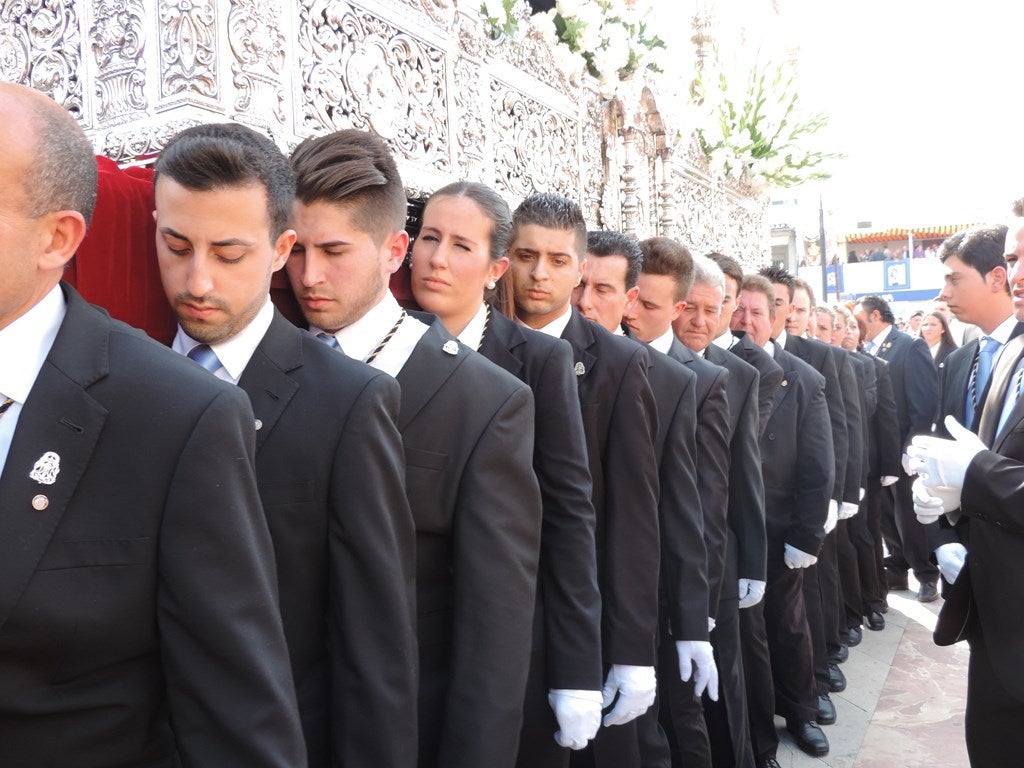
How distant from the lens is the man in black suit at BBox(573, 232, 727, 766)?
Answer: 9.78 ft

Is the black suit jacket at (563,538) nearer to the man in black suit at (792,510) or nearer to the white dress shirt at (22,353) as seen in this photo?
the white dress shirt at (22,353)

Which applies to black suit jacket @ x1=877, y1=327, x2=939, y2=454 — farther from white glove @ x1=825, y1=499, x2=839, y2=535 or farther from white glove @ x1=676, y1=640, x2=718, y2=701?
white glove @ x1=676, y1=640, x2=718, y2=701

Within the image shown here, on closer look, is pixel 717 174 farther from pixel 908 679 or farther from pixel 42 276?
pixel 42 276

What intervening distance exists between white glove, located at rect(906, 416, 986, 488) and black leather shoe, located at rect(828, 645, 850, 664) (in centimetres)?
281

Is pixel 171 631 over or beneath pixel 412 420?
beneath

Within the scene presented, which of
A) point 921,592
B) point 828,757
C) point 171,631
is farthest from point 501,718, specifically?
point 921,592

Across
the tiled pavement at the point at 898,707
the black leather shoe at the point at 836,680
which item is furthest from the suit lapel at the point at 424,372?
the black leather shoe at the point at 836,680

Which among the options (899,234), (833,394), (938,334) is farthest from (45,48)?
(899,234)

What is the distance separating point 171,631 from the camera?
3.86ft

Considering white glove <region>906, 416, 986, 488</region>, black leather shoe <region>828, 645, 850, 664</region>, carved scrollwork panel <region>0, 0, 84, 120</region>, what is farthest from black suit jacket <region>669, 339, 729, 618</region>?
black leather shoe <region>828, 645, 850, 664</region>

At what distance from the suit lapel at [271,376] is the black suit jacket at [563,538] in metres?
0.78

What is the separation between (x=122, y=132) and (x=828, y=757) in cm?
397

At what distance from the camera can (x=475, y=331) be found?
8.01ft

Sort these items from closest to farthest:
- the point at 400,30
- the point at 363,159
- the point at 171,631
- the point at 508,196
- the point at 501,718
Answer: the point at 171,631, the point at 501,718, the point at 363,159, the point at 400,30, the point at 508,196
